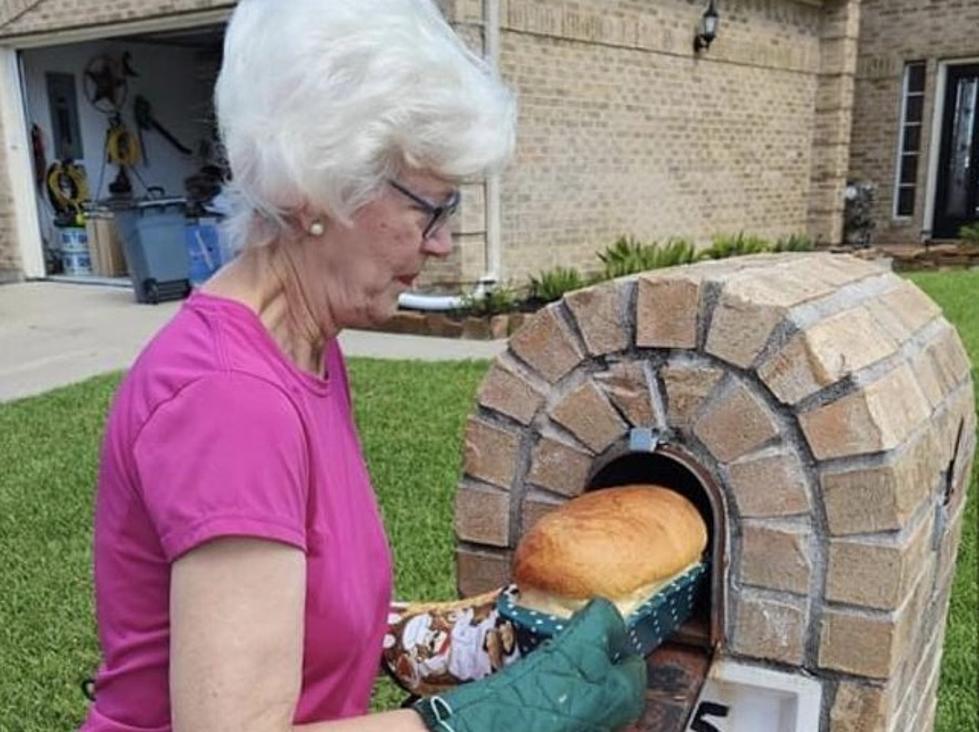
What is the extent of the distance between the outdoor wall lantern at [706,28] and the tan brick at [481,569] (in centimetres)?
1006

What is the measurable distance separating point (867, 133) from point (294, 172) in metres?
14.5

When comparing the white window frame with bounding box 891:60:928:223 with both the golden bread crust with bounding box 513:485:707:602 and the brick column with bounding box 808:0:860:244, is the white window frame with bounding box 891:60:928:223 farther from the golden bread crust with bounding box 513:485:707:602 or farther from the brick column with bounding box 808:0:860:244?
the golden bread crust with bounding box 513:485:707:602

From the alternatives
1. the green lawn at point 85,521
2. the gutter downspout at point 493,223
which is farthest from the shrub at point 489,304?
the green lawn at point 85,521

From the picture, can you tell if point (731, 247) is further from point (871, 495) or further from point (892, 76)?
point (871, 495)

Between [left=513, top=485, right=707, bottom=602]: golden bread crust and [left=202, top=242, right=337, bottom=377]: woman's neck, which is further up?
[left=202, top=242, right=337, bottom=377]: woman's neck

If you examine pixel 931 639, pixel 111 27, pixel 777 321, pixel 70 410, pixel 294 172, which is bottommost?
pixel 70 410

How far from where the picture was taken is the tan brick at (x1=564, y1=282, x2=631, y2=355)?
1599 mm

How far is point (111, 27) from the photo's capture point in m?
10.6

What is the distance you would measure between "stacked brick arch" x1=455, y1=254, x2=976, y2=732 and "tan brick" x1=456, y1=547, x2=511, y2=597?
4cm

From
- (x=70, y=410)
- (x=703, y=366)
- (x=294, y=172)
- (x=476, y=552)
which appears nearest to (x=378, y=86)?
(x=294, y=172)

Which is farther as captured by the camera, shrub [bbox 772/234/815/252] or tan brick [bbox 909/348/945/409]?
shrub [bbox 772/234/815/252]

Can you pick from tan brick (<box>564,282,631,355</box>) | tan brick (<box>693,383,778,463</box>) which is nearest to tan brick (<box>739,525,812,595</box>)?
tan brick (<box>693,383,778,463</box>)

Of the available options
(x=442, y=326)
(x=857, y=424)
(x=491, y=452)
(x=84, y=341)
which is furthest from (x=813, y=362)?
(x=84, y=341)

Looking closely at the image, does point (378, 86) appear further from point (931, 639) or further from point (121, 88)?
point (121, 88)
